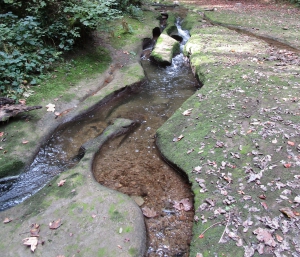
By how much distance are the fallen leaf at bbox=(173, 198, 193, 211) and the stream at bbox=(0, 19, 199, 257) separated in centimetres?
6

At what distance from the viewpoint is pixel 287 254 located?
11.7ft

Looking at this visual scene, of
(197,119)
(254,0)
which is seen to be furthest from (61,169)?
(254,0)

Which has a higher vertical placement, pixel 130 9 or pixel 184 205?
pixel 130 9

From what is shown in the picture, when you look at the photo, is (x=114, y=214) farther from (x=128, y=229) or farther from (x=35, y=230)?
(x=35, y=230)

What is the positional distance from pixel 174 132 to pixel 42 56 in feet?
17.6

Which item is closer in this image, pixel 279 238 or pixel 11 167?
pixel 279 238

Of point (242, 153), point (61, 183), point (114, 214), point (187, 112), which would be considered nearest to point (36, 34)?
point (187, 112)

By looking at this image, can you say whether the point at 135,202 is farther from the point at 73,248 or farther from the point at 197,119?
the point at 197,119

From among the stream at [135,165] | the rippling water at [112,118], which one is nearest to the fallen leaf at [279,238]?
the stream at [135,165]

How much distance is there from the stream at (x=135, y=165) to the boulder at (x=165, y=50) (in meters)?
2.51

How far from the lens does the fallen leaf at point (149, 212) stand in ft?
15.4

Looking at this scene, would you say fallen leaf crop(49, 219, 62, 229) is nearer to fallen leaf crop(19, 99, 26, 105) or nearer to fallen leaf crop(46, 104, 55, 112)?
fallen leaf crop(46, 104, 55, 112)

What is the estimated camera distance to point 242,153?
5379mm

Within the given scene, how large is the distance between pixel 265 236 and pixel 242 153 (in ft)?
6.29
